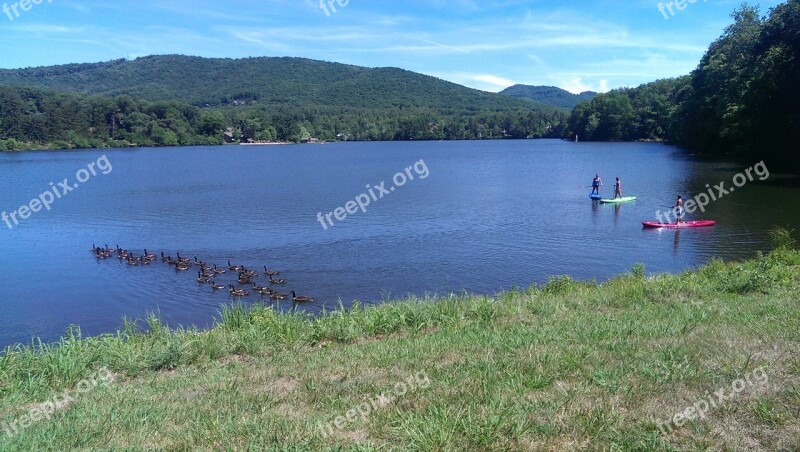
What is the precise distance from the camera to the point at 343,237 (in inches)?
1178

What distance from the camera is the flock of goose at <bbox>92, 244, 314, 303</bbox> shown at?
817 inches

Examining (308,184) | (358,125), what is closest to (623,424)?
(308,184)

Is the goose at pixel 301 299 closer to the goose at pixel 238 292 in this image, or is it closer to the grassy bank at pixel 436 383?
the goose at pixel 238 292

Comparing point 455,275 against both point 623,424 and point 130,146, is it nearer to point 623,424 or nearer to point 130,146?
point 623,424

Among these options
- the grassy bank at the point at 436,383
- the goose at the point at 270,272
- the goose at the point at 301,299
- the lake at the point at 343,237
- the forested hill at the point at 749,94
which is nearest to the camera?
the grassy bank at the point at 436,383

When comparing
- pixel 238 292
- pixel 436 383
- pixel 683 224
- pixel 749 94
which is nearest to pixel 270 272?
pixel 238 292

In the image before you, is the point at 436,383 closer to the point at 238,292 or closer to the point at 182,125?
the point at 238,292

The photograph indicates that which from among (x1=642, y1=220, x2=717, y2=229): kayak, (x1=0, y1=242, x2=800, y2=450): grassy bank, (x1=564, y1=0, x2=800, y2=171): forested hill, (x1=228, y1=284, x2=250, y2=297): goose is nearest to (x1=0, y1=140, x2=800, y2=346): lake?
(x1=228, y1=284, x2=250, y2=297): goose

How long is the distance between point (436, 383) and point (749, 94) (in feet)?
206

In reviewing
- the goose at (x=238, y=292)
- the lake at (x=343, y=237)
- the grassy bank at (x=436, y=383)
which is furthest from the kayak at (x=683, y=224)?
the goose at (x=238, y=292)

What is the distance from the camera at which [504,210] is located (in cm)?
3841

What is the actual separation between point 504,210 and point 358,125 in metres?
158

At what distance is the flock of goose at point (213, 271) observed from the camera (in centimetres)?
2075

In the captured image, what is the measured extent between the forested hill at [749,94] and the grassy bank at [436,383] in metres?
49.3
